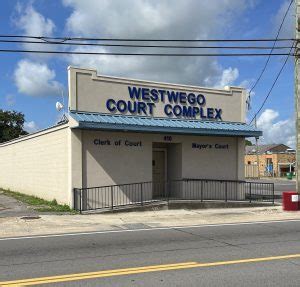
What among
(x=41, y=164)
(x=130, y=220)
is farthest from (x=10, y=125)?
(x=130, y=220)

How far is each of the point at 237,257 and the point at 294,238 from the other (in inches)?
122

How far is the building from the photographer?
62.3ft

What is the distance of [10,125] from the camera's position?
2763 inches

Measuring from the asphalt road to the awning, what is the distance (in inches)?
241

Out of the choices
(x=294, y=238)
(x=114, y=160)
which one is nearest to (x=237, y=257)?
(x=294, y=238)

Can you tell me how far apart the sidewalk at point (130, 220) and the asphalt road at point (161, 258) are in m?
1.46

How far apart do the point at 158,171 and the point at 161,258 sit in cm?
1308

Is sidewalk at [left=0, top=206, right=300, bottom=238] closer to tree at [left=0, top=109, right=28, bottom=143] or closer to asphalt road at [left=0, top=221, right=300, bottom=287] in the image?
asphalt road at [left=0, top=221, right=300, bottom=287]

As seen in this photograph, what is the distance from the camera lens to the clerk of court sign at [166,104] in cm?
2023

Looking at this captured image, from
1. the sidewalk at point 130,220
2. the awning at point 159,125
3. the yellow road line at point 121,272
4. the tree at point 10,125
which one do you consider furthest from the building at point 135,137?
the tree at point 10,125

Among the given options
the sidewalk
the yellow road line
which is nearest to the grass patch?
the sidewalk

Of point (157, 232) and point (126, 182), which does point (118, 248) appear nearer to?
point (157, 232)

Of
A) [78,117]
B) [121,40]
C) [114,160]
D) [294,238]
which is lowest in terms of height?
[294,238]

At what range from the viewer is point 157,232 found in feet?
43.1
